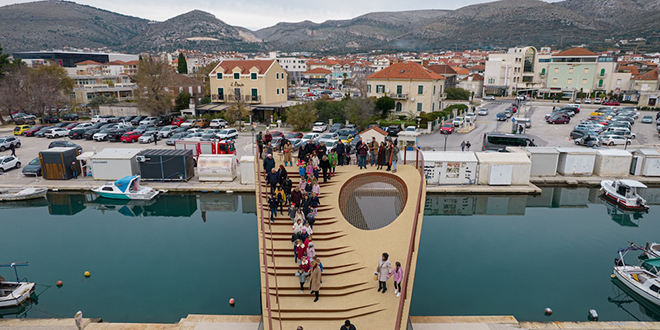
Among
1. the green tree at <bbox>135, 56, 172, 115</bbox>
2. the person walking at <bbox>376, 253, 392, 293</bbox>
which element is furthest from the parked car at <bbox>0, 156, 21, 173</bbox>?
the person walking at <bbox>376, 253, 392, 293</bbox>

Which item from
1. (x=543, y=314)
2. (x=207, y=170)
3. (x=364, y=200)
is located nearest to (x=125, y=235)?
(x=207, y=170)

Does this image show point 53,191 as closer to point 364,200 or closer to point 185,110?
point 364,200

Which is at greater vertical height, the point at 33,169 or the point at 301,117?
the point at 301,117

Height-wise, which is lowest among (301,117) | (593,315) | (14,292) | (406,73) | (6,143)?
(593,315)

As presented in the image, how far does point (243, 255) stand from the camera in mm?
17172

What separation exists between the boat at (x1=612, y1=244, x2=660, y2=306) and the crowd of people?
954 cm

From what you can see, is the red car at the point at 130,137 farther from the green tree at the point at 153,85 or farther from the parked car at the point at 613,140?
the parked car at the point at 613,140

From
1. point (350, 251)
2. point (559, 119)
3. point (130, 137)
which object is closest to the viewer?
point (350, 251)

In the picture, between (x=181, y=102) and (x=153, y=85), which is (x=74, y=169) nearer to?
(x=153, y=85)

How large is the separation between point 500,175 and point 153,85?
42.7 metres

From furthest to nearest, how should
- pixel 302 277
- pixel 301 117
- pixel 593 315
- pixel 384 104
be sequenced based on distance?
pixel 384 104 < pixel 301 117 < pixel 593 315 < pixel 302 277

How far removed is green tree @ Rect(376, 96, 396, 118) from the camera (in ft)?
157

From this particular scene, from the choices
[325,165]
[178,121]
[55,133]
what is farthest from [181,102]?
[325,165]

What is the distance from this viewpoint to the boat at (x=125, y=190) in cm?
2436
